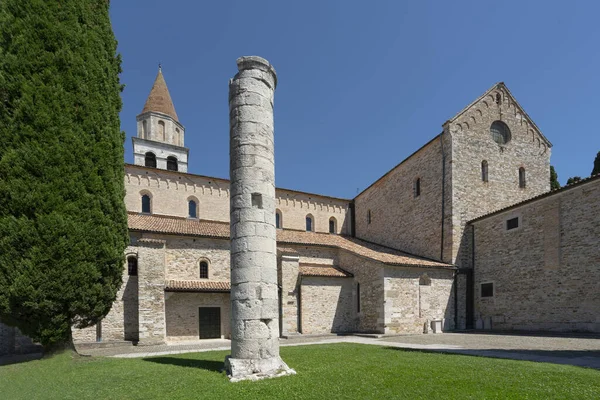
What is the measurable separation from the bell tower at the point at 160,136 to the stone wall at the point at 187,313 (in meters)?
12.3

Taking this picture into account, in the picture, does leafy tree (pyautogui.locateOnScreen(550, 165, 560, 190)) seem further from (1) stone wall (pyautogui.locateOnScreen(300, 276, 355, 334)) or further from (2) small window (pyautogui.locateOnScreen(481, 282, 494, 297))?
(1) stone wall (pyautogui.locateOnScreen(300, 276, 355, 334))

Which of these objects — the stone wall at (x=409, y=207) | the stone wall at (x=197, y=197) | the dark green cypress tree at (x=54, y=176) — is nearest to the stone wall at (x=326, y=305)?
the stone wall at (x=409, y=207)

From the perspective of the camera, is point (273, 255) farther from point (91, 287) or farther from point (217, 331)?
point (217, 331)

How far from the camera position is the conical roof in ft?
87.2

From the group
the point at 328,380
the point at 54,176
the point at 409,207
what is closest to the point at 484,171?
the point at 409,207

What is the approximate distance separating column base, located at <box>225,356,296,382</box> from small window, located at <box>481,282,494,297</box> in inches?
553

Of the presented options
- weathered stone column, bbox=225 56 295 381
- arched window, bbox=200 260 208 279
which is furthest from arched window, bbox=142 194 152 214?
weathered stone column, bbox=225 56 295 381

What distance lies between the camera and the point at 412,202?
72.1ft

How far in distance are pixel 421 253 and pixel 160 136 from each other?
2053cm

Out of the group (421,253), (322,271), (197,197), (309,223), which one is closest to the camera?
(322,271)

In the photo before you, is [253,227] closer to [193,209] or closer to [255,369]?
[255,369]

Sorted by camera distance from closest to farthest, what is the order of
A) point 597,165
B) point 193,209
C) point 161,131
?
point 193,209 → point 597,165 → point 161,131

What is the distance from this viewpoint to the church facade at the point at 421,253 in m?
14.9

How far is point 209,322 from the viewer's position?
1747 cm
